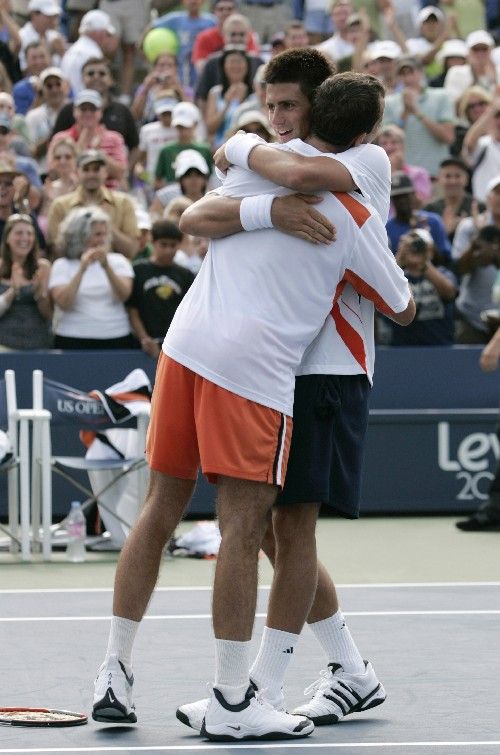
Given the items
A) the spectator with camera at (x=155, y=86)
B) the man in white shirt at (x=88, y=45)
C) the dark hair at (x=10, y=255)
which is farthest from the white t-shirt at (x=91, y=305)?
the man in white shirt at (x=88, y=45)

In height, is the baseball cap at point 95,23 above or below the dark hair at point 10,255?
above

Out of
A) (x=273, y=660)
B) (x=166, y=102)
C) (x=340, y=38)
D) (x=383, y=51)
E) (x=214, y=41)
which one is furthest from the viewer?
(x=340, y=38)

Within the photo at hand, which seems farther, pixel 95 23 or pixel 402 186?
pixel 95 23

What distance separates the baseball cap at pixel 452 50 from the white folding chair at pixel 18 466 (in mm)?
8043

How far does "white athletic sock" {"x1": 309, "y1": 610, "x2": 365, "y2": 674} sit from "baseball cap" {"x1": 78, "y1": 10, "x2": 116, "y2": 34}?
11657 mm

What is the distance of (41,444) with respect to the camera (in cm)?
1012

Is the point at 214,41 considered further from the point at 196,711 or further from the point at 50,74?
the point at 196,711

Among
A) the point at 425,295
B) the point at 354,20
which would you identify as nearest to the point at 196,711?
the point at 425,295

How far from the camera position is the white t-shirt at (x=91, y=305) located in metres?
11.6

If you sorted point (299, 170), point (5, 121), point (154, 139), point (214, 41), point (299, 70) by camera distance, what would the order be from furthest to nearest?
point (214, 41), point (154, 139), point (5, 121), point (299, 70), point (299, 170)

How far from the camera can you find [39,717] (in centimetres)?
536

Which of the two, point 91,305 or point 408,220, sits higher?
point 408,220

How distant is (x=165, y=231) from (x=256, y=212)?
6682 mm

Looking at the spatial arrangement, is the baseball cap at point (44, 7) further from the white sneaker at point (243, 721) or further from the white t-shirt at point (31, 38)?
the white sneaker at point (243, 721)
